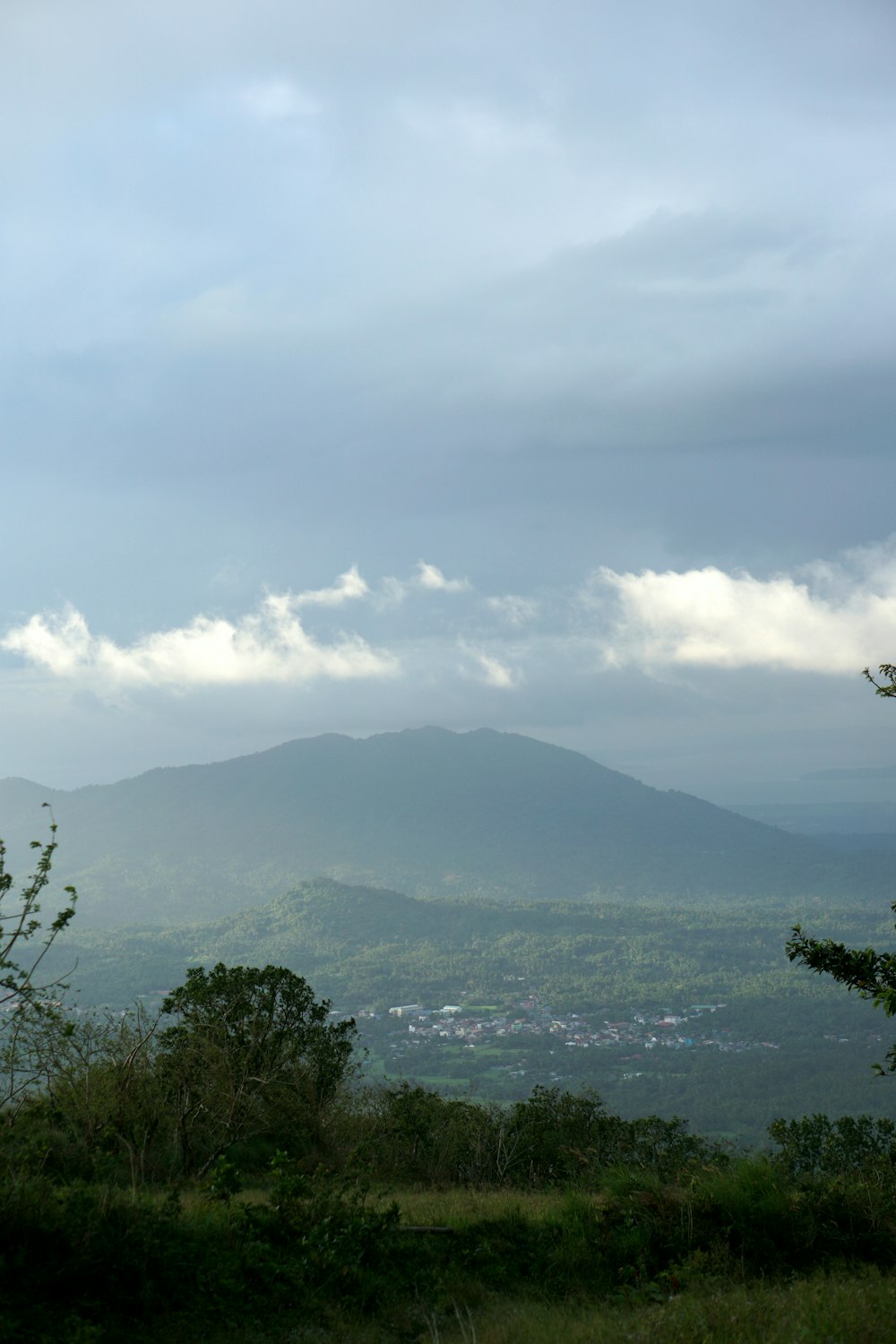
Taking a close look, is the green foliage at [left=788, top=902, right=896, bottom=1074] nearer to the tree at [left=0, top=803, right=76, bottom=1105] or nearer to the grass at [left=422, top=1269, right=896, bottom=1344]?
the grass at [left=422, top=1269, right=896, bottom=1344]

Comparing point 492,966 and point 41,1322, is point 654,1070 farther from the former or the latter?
point 41,1322

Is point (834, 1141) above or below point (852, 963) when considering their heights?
below

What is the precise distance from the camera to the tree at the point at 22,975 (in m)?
9.48

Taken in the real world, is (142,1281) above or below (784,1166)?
above

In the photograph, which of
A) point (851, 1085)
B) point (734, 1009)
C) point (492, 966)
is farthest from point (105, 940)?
point (851, 1085)

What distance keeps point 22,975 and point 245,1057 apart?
339 inches

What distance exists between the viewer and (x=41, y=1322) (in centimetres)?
749

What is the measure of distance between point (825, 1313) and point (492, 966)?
199379 mm

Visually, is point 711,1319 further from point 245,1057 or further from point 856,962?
point 245,1057

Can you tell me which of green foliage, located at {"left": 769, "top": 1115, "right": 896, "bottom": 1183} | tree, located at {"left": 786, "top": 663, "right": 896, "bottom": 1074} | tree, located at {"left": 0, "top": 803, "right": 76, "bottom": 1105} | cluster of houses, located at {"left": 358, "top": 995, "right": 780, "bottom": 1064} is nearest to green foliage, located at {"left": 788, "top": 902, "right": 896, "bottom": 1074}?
tree, located at {"left": 786, "top": 663, "right": 896, "bottom": 1074}

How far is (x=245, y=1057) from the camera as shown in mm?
17656

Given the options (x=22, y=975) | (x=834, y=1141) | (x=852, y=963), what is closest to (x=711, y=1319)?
(x=852, y=963)

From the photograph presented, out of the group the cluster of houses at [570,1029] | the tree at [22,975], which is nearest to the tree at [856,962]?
the tree at [22,975]

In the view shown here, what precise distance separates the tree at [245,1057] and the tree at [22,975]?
2.82 metres
